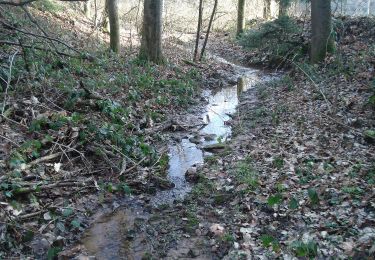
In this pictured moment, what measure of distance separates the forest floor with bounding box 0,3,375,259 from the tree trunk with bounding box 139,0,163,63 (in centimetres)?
289

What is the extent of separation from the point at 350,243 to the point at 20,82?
21.3 ft

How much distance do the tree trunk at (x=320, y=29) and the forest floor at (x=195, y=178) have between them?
67.3 inches

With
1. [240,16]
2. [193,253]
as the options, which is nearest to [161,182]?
[193,253]

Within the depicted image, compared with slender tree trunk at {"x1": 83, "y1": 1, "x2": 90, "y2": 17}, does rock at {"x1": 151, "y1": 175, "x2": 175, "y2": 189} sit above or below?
below

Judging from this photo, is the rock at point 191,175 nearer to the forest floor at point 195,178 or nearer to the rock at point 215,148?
the forest floor at point 195,178

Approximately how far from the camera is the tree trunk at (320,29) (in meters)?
11.2

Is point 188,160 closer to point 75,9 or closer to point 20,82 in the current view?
point 20,82

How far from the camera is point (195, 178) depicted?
257 inches

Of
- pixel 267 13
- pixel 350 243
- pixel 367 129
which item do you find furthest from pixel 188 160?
pixel 267 13

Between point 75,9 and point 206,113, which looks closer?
point 206,113

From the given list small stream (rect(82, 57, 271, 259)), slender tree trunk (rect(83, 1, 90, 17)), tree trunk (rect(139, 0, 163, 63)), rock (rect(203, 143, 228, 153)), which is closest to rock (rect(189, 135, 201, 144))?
small stream (rect(82, 57, 271, 259))

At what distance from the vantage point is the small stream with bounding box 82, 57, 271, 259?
4621 millimetres

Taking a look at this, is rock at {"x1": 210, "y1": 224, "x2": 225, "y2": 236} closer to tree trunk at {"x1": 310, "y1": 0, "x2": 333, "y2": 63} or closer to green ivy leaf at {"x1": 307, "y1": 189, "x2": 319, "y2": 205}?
green ivy leaf at {"x1": 307, "y1": 189, "x2": 319, "y2": 205}

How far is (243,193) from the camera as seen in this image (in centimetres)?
571
